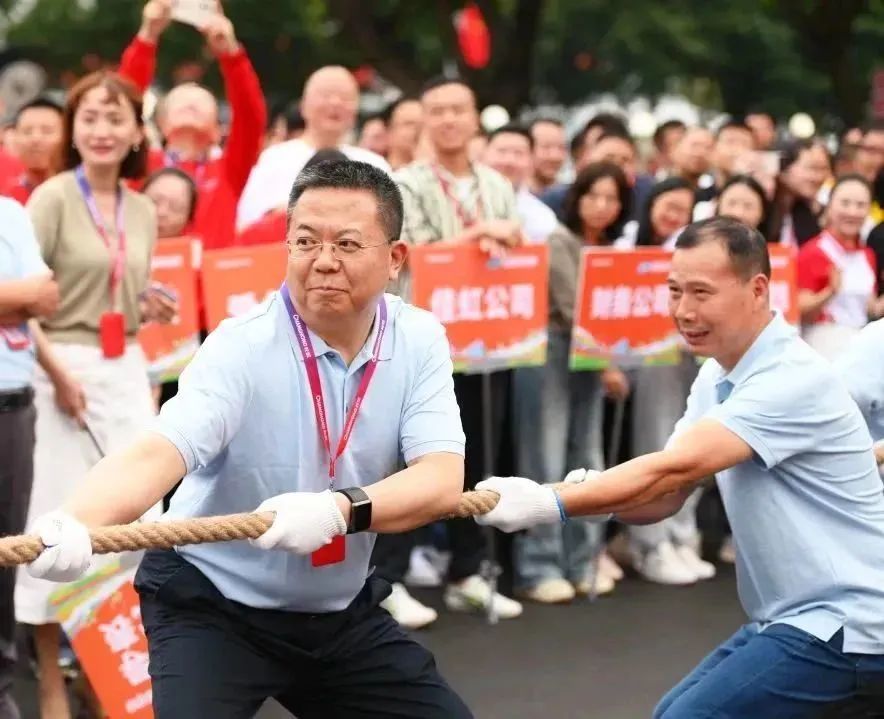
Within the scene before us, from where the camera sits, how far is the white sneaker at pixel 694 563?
26.3 ft

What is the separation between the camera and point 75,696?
5.62 m

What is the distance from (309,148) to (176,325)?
993 millimetres

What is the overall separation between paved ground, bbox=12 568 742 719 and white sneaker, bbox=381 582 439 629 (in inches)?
2.2

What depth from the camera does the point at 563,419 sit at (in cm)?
752

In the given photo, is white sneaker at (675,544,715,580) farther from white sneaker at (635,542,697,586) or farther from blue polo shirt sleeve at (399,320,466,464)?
blue polo shirt sleeve at (399,320,466,464)

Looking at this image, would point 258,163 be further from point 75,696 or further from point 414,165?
point 75,696

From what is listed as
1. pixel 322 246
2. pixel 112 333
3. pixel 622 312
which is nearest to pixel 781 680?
pixel 322 246

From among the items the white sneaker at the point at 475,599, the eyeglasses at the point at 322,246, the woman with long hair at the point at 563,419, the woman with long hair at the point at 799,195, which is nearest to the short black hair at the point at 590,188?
the woman with long hair at the point at 563,419

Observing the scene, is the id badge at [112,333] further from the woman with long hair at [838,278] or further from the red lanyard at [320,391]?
the woman with long hair at [838,278]

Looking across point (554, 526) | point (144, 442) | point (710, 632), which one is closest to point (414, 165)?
point (554, 526)

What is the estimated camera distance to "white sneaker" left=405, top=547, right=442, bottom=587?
759 centimetres

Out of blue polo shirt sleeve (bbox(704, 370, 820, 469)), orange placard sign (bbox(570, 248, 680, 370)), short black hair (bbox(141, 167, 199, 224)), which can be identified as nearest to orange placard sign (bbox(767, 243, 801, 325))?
orange placard sign (bbox(570, 248, 680, 370))

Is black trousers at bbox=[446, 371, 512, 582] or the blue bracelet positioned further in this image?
black trousers at bbox=[446, 371, 512, 582]

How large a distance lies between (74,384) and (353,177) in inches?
82.9
